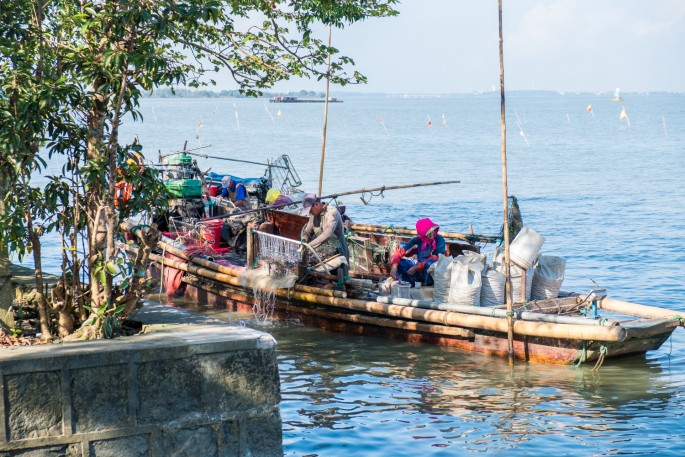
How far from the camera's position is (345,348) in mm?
14023

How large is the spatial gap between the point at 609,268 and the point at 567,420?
12.0 metres

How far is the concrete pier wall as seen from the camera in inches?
259

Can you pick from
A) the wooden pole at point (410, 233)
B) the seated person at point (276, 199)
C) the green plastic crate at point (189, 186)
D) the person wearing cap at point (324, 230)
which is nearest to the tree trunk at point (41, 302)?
the person wearing cap at point (324, 230)

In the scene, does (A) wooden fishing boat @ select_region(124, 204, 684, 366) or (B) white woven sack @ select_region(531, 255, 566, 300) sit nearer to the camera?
(A) wooden fishing boat @ select_region(124, 204, 684, 366)

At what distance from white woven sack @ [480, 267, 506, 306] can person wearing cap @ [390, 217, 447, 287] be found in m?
1.24

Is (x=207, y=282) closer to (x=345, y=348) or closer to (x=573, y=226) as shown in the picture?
(x=345, y=348)

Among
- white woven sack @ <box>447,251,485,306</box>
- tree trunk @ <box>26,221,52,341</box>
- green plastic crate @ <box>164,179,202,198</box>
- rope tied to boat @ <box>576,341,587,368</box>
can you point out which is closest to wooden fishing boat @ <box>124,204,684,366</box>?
rope tied to boat @ <box>576,341,587,368</box>

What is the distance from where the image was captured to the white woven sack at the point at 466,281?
13.1 metres

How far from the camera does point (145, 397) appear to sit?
6.92 metres

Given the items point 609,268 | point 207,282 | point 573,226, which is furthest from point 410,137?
point 207,282

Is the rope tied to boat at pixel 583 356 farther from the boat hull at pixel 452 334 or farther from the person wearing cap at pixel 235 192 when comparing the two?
the person wearing cap at pixel 235 192

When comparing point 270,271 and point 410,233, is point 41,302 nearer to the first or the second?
point 270,271

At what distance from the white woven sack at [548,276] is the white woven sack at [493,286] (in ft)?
1.99

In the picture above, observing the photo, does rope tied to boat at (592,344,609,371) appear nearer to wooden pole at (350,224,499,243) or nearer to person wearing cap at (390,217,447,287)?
person wearing cap at (390,217,447,287)
